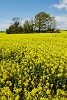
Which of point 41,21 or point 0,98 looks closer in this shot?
point 0,98

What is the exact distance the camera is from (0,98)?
22.2 feet

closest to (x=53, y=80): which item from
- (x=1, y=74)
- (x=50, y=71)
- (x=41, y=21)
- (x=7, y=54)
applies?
(x=50, y=71)

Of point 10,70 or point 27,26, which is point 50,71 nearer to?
point 10,70

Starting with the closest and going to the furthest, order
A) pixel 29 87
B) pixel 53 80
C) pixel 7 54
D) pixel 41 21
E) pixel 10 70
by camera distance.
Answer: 1. pixel 29 87
2. pixel 53 80
3. pixel 10 70
4. pixel 7 54
5. pixel 41 21

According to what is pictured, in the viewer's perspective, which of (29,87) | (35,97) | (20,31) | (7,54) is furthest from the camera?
(20,31)

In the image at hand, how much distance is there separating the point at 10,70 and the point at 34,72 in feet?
3.05

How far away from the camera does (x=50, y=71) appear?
984 cm

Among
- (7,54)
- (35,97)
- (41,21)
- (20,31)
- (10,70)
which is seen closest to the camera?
(35,97)

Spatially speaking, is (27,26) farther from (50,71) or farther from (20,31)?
(50,71)

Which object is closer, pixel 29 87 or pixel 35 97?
pixel 35 97

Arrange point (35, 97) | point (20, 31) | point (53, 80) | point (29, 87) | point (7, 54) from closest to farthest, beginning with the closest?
point (35, 97) → point (29, 87) → point (53, 80) → point (7, 54) → point (20, 31)

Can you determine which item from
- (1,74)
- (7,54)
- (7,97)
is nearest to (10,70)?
(1,74)

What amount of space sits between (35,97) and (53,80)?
2.38 metres

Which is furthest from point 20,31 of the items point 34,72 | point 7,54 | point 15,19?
point 34,72
